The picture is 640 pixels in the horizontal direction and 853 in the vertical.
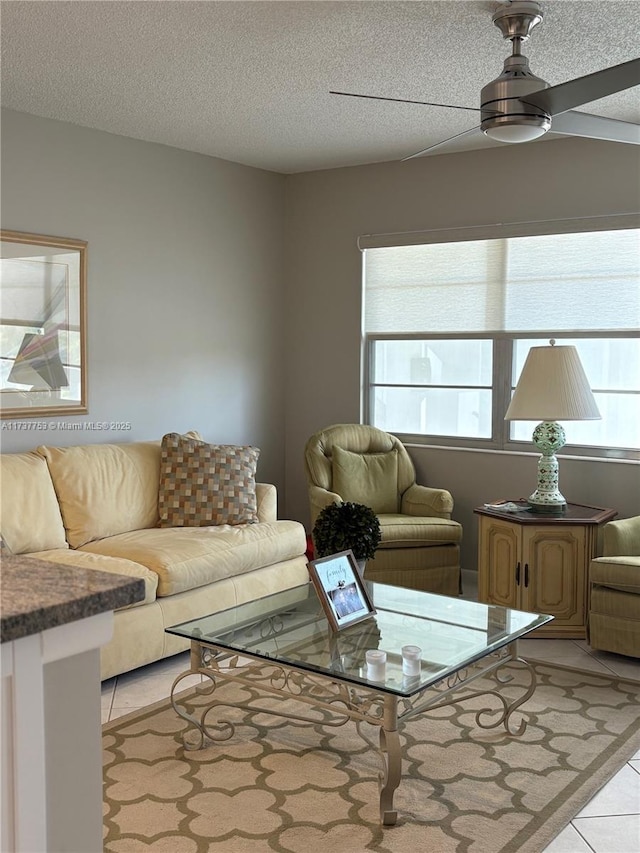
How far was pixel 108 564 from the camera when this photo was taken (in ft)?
12.7

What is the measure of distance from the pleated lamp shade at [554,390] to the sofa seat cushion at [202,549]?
4.46ft

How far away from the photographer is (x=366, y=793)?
2.82 m

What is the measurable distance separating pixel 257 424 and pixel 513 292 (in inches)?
75.4

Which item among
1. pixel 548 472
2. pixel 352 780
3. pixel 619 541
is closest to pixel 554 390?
pixel 548 472

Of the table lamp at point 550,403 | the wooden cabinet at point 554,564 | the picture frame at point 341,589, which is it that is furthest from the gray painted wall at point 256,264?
the picture frame at point 341,589

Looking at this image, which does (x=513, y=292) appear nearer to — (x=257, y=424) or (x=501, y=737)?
(x=257, y=424)

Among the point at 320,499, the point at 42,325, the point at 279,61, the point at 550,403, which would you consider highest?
the point at 279,61

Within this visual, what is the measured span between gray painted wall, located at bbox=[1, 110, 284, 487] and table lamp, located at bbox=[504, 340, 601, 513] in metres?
2.01

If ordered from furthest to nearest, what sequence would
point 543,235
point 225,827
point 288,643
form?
1. point 543,235
2. point 288,643
3. point 225,827

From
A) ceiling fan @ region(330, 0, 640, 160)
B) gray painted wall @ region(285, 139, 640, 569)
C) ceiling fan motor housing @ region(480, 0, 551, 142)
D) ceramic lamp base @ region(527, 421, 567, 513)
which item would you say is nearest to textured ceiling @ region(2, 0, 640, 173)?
ceiling fan motor housing @ region(480, 0, 551, 142)

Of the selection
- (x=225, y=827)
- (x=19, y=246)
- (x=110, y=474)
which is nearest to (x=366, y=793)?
(x=225, y=827)

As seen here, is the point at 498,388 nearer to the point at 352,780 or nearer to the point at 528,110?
the point at 528,110

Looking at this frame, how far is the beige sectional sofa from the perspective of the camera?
3.82m

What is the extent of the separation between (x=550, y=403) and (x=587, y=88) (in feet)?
7.15
